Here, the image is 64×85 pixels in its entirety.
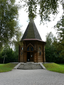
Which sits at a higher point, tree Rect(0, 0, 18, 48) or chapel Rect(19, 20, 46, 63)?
tree Rect(0, 0, 18, 48)

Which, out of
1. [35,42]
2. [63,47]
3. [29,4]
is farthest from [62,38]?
[29,4]

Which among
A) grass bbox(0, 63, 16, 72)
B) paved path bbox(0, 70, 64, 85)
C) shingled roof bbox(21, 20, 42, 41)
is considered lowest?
grass bbox(0, 63, 16, 72)

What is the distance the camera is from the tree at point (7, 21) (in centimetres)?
1333

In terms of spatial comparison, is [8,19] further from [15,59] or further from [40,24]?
[15,59]

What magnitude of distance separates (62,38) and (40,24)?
8.75 meters

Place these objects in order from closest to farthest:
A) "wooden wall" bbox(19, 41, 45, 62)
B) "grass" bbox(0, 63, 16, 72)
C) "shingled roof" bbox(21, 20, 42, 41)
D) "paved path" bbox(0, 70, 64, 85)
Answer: "paved path" bbox(0, 70, 64, 85) → "grass" bbox(0, 63, 16, 72) → "wooden wall" bbox(19, 41, 45, 62) → "shingled roof" bbox(21, 20, 42, 41)

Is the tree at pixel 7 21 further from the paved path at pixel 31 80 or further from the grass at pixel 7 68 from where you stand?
the paved path at pixel 31 80

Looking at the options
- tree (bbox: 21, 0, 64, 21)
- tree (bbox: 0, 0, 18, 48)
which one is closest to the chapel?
tree (bbox: 0, 0, 18, 48)

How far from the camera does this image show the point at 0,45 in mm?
13977

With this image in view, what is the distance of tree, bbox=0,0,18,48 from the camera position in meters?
13.3

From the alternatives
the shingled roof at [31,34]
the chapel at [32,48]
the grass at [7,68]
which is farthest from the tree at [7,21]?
the shingled roof at [31,34]

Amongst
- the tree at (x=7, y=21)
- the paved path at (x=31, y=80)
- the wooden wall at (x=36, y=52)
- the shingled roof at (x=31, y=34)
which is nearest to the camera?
the paved path at (x=31, y=80)

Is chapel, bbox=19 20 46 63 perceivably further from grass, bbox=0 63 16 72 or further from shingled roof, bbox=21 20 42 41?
grass, bbox=0 63 16 72

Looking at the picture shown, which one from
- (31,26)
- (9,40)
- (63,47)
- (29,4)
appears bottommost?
(63,47)
